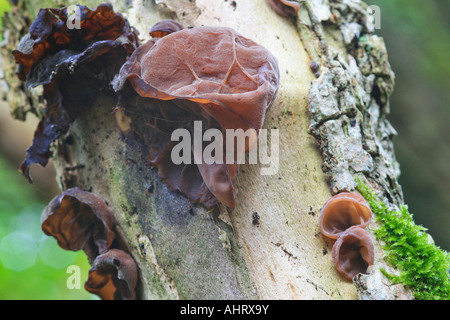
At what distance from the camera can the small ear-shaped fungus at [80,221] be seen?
1.87 m

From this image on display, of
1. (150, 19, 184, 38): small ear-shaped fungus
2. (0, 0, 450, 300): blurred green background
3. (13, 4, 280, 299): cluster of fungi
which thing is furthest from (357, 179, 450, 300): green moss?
(0, 0, 450, 300): blurred green background

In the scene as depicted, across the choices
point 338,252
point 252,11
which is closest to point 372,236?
point 338,252

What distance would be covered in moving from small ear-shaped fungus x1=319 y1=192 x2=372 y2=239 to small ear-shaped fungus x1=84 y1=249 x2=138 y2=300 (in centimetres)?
90

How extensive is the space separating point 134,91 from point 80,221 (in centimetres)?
75

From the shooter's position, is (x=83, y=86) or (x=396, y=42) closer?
(x=83, y=86)

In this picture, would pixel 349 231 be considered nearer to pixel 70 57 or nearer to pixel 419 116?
pixel 70 57

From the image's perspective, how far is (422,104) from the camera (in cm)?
422

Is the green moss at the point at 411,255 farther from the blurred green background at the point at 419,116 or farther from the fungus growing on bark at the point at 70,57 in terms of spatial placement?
the blurred green background at the point at 419,116

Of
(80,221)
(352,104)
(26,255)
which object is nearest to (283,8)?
(352,104)

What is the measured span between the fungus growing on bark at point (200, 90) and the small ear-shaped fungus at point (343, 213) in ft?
1.40

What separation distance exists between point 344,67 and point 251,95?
0.87m

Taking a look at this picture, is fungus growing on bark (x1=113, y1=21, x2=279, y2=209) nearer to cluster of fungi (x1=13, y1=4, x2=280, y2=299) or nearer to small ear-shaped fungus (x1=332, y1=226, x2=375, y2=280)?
cluster of fungi (x1=13, y1=4, x2=280, y2=299)

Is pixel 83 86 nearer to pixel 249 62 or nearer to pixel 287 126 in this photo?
pixel 249 62
